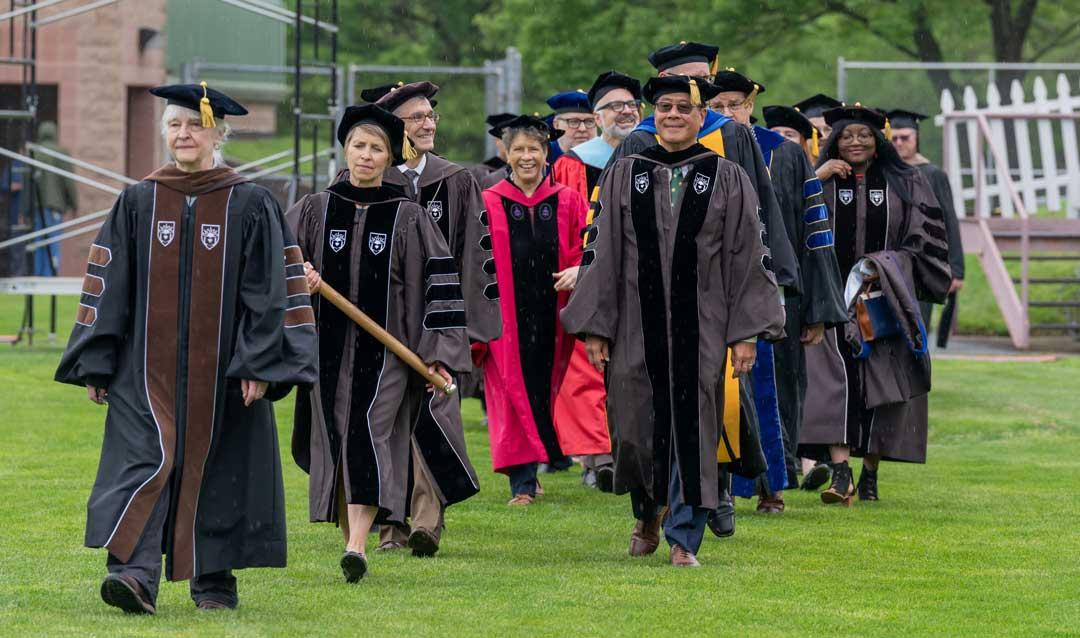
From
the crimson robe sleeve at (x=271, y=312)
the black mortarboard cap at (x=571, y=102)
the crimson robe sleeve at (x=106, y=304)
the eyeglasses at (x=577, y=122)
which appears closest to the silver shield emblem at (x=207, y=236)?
the crimson robe sleeve at (x=271, y=312)

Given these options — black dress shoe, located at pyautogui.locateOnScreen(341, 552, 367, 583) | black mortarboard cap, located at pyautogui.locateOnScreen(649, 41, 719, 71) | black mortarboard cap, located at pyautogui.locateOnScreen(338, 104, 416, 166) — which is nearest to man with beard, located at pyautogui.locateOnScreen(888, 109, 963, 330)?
black mortarboard cap, located at pyautogui.locateOnScreen(649, 41, 719, 71)

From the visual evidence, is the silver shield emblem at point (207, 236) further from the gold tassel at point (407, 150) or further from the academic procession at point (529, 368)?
the gold tassel at point (407, 150)

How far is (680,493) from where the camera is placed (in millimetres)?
8094

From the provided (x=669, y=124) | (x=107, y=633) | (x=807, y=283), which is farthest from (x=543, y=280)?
(x=107, y=633)

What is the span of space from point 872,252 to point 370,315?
360 centimetres

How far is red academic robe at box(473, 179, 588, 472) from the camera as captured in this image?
10664mm

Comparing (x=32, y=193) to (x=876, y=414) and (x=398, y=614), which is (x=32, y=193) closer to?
(x=876, y=414)

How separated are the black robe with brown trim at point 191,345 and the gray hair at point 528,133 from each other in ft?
11.9

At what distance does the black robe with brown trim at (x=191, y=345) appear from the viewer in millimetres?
6855

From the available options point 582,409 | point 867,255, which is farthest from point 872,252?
point 582,409

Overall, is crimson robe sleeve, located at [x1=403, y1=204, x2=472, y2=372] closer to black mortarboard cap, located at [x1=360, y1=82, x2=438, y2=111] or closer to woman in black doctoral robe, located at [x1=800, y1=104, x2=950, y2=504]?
black mortarboard cap, located at [x1=360, y1=82, x2=438, y2=111]

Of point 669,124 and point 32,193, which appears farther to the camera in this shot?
point 32,193

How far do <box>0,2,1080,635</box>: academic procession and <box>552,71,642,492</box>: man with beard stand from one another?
2 cm

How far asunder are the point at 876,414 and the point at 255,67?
33.5ft
